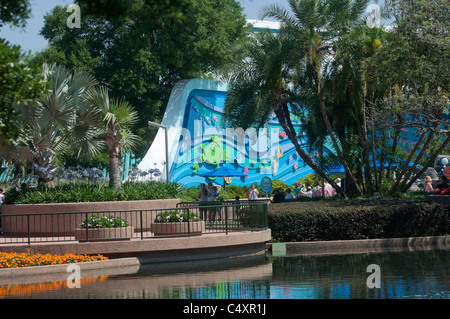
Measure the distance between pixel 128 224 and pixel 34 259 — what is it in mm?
2941

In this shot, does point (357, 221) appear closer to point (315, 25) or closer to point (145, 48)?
point (315, 25)

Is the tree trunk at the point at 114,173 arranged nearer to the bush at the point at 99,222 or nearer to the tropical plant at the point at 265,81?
the bush at the point at 99,222

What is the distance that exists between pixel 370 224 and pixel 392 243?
0.95m

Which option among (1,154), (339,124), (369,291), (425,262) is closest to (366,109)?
(339,124)

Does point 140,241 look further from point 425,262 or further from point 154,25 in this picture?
point 154,25

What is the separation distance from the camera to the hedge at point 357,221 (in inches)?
834

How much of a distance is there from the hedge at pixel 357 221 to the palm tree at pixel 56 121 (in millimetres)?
6877

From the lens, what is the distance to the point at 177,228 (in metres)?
18.2

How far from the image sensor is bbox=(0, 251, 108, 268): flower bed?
15.6m

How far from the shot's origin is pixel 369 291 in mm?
12266

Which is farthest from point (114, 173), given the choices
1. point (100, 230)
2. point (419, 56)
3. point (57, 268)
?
point (419, 56)

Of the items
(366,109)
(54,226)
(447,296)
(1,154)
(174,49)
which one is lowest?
(447,296)

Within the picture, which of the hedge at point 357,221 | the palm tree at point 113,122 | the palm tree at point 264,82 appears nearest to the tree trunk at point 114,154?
the palm tree at point 113,122

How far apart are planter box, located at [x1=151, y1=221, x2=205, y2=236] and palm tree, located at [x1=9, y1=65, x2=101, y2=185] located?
18.7 feet
